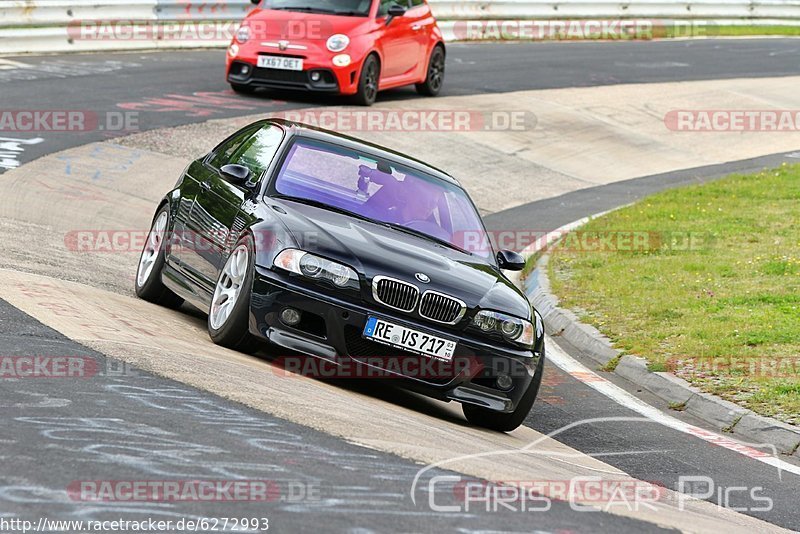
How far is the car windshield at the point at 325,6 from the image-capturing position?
20766mm

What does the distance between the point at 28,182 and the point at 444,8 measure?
738 inches

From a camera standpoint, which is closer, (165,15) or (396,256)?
(396,256)

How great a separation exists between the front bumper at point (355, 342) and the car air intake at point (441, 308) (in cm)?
7

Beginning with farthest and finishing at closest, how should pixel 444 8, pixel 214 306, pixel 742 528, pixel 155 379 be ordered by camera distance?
pixel 444 8 → pixel 214 306 → pixel 155 379 → pixel 742 528

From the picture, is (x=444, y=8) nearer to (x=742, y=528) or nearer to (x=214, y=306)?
(x=214, y=306)

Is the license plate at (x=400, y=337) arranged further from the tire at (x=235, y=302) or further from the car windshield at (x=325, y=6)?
the car windshield at (x=325, y=6)

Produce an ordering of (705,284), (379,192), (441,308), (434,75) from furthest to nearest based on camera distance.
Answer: (434,75)
(705,284)
(379,192)
(441,308)

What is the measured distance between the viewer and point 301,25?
2025 cm

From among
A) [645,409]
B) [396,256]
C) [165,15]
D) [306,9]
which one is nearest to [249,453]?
[396,256]

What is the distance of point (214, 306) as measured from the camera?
8656mm

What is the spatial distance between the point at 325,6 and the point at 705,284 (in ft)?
32.5

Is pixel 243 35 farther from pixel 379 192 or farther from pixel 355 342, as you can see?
pixel 355 342

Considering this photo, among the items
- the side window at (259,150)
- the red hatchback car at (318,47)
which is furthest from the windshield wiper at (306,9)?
the side window at (259,150)

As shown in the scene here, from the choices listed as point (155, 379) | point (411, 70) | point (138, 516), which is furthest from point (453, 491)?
point (411, 70)
